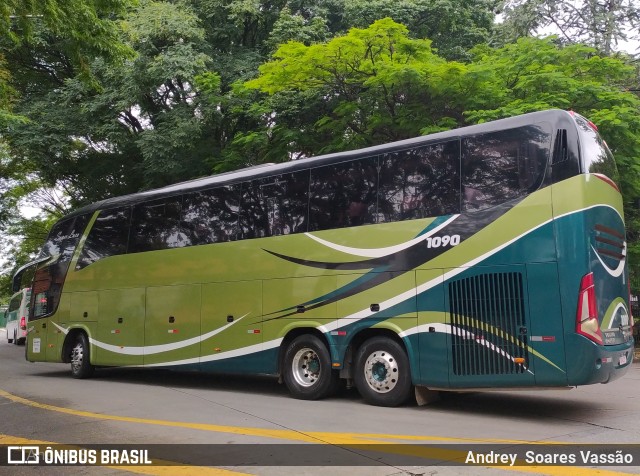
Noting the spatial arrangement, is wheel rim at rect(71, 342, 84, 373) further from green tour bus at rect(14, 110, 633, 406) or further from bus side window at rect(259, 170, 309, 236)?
bus side window at rect(259, 170, 309, 236)

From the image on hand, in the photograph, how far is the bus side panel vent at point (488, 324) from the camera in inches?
301

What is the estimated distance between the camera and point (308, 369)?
9.94 meters

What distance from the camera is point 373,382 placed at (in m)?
9.02

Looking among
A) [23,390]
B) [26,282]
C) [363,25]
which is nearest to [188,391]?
[23,390]

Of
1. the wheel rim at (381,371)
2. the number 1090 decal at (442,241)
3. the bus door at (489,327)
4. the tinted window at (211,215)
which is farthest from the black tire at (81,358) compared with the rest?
the bus door at (489,327)

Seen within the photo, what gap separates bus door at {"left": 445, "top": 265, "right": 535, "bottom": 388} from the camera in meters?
7.60

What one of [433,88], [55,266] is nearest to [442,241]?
[433,88]

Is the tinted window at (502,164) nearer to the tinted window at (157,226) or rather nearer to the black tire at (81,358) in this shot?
the tinted window at (157,226)

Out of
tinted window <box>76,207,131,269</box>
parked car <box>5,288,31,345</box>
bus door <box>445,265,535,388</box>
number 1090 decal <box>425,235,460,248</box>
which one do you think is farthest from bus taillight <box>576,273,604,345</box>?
parked car <box>5,288,31,345</box>

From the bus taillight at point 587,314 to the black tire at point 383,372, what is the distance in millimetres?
2480

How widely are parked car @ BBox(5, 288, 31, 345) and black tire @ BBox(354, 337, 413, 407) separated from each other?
65.4 ft

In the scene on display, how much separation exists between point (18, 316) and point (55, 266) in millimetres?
14286

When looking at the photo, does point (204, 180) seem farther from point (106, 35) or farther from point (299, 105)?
point (299, 105)

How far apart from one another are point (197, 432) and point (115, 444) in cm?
98
